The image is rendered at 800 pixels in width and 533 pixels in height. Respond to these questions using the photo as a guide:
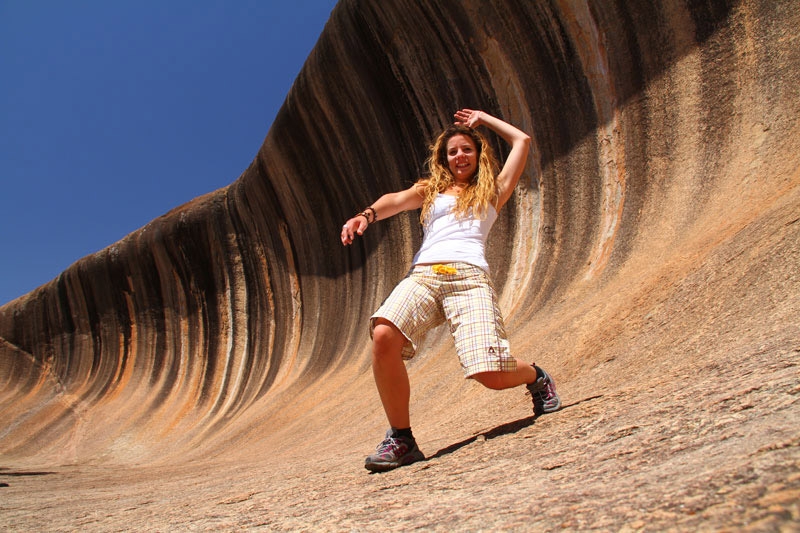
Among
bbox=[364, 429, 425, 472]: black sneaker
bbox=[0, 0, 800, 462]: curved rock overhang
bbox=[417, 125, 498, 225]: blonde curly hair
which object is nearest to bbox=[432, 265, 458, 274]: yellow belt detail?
bbox=[417, 125, 498, 225]: blonde curly hair

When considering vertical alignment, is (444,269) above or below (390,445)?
above

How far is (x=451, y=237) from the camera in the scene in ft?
6.60

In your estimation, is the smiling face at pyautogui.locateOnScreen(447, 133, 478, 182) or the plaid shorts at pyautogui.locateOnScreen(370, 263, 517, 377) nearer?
the plaid shorts at pyautogui.locateOnScreen(370, 263, 517, 377)

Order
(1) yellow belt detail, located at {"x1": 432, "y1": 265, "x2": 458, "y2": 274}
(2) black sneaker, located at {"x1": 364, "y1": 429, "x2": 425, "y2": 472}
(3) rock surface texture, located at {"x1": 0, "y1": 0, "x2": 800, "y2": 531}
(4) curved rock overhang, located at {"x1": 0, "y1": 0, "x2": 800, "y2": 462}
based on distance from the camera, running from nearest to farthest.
Result: (3) rock surface texture, located at {"x1": 0, "y1": 0, "x2": 800, "y2": 531} → (2) black sneaker, located at {"x1": 364, "y1": 429, "x2": 425, "y2": 472} → (1) yellow belt detail, located at {"x1": 432, "y1": 265, "x2": 458, "y2": 274} → (4) curved rock overhang, located at {"x1": 0, "y1": 0, "x2": 800, "y2": 462}

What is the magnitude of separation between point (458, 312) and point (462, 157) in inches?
23.4

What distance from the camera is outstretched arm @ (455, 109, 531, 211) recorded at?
7.14 feet

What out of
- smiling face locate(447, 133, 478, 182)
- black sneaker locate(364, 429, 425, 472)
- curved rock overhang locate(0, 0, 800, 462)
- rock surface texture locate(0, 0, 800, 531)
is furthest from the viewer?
curved rock overhang locate(0, 0, 800, 462)

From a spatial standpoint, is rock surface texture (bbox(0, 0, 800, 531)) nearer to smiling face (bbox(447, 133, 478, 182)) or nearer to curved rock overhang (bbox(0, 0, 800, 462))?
curved rock overhang (bbox(0, 0, 800, 462))

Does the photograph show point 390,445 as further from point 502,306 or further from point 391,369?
point 502,306

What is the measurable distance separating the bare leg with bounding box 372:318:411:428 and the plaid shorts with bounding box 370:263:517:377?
0.09 feet

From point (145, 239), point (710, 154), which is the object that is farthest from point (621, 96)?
point (145, 239)

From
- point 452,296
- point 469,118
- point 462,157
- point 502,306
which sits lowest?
point 452,296

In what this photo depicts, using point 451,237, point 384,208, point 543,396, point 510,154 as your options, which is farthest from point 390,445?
point 510,154

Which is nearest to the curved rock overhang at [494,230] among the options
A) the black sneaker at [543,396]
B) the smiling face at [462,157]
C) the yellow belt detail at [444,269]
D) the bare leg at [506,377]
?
the black sneaker at [543,396]
